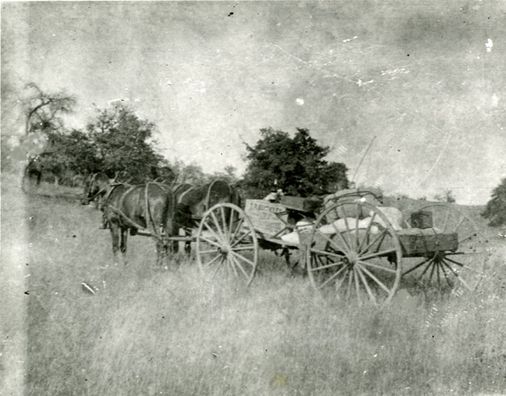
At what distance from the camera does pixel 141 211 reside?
7684mm

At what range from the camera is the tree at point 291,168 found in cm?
841

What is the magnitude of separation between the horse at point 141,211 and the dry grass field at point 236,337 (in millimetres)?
1465

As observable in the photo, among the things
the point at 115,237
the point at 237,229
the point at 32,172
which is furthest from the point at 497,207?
the point at 32,172

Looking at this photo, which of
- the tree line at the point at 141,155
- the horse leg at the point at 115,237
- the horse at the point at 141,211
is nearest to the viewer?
the tree line at the point at 141,155

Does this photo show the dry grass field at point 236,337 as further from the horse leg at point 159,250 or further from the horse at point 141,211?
the horse at point 141,211

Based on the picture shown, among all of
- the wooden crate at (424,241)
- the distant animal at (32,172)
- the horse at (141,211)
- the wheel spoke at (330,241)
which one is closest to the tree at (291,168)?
the horse at (141,211)

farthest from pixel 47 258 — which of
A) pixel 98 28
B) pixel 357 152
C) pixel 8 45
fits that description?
pixel 357 152

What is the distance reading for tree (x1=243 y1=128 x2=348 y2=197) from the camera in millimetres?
8408

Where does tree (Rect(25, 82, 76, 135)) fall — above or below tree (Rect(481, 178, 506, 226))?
above

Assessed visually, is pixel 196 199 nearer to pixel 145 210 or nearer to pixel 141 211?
pixel 145 210

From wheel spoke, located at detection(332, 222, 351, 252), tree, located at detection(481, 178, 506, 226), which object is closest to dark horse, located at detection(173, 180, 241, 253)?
wheel spoke, located at detection(332, 222, 351, 252)

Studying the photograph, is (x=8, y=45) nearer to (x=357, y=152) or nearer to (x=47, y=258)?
(x=47, y=258)

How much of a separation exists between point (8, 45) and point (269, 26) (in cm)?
345

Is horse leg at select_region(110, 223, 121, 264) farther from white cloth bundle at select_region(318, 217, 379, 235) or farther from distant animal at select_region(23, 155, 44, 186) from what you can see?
white cloth bundle at select_region(318, 217, 379, 235)
